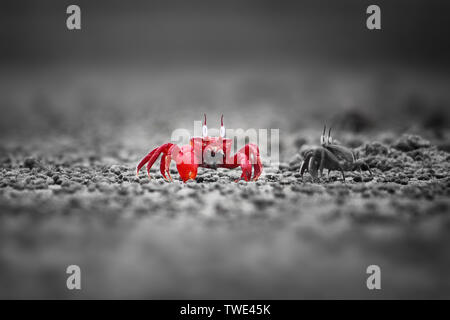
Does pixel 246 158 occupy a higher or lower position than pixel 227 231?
higher

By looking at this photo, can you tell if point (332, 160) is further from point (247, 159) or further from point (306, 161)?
point (247, 159)

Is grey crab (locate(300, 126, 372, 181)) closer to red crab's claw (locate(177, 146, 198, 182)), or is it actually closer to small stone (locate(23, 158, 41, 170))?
red crab's claw (locate(177, 146, 198, 182))

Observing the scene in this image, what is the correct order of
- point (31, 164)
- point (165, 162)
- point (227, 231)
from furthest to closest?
point (31, 164) → point (165, 162) → point (227, 231)

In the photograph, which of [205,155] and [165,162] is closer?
[205,155]

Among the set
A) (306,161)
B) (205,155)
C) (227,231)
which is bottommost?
(227,231)

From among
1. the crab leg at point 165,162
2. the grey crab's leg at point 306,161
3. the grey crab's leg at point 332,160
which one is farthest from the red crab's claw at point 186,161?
the grey crab's leg at point 332,160

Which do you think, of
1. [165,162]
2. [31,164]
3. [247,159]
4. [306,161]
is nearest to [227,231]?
[247,159]

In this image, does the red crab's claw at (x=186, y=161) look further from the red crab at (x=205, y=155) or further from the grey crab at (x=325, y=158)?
the grey crab at (x=325, y=158)

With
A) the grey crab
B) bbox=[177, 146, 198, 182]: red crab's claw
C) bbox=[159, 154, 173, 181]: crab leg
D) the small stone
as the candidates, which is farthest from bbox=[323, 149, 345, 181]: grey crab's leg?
the small stone
